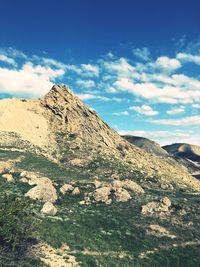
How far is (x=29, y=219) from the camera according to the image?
5981 cm

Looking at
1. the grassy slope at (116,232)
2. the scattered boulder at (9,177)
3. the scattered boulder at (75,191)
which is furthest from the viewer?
the scattered boulder at (9,177)

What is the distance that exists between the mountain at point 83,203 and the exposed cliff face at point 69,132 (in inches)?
19.3

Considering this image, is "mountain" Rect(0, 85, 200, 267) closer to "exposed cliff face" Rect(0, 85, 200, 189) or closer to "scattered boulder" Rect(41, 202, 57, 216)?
"scattered boulder" Rect(41, 202, 57, 216)

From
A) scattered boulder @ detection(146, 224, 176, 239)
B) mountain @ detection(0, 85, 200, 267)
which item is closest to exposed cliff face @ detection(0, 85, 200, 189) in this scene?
mountain @ detection(0, 85, 200, 267)

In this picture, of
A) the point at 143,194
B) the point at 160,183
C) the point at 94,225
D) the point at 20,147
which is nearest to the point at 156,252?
the point at 94,225

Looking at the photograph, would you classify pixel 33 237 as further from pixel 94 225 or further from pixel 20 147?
pixel 20 147

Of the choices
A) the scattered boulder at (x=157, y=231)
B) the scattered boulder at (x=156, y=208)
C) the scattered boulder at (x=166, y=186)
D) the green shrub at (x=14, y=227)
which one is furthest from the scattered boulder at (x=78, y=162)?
the green shrub at (x=14, y=227)

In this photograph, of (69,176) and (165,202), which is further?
(69,176)

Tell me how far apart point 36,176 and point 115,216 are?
30.3 m

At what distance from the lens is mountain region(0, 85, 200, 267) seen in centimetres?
5872

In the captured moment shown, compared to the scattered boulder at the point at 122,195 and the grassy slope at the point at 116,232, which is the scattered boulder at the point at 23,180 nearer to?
the grassy slope at the point at 116,232

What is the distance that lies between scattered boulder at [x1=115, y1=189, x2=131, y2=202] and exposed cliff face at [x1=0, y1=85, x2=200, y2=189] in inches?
1602

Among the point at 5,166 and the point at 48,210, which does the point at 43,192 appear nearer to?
the point at 48,210

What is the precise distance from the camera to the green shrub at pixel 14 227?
5403 centimetres
